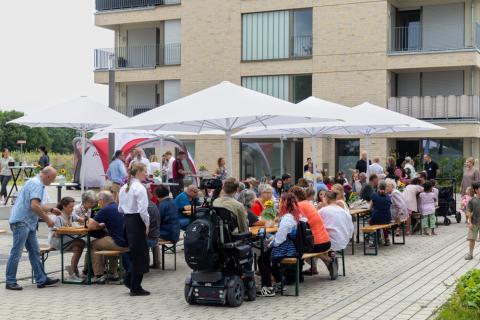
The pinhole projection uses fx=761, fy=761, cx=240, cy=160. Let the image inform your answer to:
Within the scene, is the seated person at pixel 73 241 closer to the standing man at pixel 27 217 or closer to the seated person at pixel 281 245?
the standing man at pixel 27 217

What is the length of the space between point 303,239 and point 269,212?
2017mm

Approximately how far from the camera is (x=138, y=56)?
144 feet

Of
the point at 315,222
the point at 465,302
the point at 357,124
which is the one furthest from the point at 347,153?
the point at 465,302

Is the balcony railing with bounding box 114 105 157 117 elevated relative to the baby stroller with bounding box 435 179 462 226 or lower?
elevated

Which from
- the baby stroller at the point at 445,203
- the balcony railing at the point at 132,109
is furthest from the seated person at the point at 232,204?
the balcony railing at the point at 132,109

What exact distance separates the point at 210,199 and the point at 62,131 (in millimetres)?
113383

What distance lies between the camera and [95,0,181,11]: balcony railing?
42.3 meters

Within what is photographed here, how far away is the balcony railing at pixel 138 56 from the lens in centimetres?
4231

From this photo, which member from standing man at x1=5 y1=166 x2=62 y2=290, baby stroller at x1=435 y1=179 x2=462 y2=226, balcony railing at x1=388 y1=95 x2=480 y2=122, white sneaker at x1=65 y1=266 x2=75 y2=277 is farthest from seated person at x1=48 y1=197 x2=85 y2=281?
balcony railing at x1=388 y1=95 x2=480 y2=122

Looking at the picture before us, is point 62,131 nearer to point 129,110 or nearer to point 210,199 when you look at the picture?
point 129,110

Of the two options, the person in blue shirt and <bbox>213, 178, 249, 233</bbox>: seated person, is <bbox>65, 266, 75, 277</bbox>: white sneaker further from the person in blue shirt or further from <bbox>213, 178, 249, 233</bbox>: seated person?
the person in blue shirt

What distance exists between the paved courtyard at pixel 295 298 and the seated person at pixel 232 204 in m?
1.08

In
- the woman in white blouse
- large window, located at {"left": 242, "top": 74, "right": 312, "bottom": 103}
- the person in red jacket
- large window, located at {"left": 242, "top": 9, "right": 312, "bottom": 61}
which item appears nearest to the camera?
the woman in white blouse

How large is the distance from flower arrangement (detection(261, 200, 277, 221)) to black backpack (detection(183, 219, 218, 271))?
9.83ft
